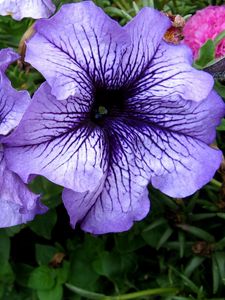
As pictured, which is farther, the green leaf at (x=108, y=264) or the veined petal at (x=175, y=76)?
the green leaf at (x=108, y=264)

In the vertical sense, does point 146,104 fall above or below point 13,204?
above

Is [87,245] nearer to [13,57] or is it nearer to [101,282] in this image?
[101,282]

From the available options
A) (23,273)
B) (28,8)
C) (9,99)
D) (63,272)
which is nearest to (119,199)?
(9,99)

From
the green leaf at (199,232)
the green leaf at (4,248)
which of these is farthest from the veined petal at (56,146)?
the green leaf at (4,248)

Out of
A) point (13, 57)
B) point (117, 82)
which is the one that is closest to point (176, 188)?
point (117, 82)

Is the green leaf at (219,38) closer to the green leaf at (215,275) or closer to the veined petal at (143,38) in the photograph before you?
the veined petal at (143,38)

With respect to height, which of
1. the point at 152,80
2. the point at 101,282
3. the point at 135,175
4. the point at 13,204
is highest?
the point at 152,80

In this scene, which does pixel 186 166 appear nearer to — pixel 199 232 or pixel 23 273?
pixel 199 232
